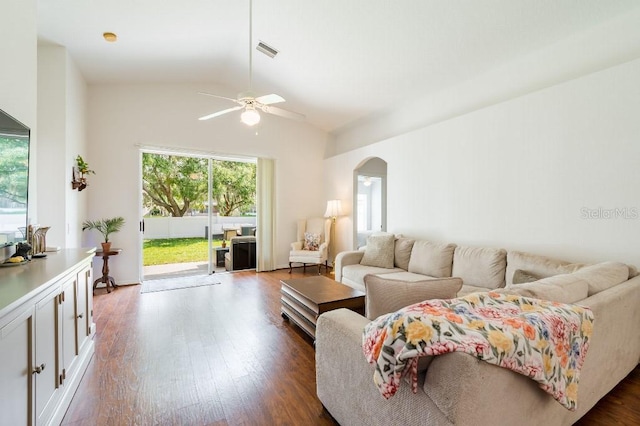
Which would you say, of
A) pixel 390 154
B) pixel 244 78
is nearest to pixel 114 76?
pixel 244 78

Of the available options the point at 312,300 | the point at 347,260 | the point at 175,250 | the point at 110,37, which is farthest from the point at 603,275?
the point at 175,250

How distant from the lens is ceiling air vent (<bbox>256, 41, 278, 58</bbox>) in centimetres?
389

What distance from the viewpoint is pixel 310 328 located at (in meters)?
2.71

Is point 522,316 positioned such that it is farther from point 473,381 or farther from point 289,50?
point 289,50

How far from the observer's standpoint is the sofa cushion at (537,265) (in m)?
2.50

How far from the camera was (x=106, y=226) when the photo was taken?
445 centimetres

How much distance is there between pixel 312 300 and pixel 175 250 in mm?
4107

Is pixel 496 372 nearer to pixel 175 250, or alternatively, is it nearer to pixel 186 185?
pixel 186 185

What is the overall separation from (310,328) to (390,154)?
10.1 ft

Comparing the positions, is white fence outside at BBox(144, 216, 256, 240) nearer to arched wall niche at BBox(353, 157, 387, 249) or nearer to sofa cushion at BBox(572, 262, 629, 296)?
arched wall niche at BBox(353, 157, 387, 249)

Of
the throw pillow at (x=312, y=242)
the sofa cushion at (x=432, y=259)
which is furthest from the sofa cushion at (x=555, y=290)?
the throw pillow at (x=312, y=242)

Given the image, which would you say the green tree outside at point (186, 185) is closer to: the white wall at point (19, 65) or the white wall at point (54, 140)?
the white wall at point (54, 140)

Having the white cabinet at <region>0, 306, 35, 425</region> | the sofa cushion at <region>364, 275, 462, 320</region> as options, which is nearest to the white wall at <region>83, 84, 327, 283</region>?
the white cabinet at <region>0, 306, 35, 425</region>

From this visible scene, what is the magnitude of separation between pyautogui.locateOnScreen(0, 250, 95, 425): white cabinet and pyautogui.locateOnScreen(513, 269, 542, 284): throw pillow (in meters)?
3.28
